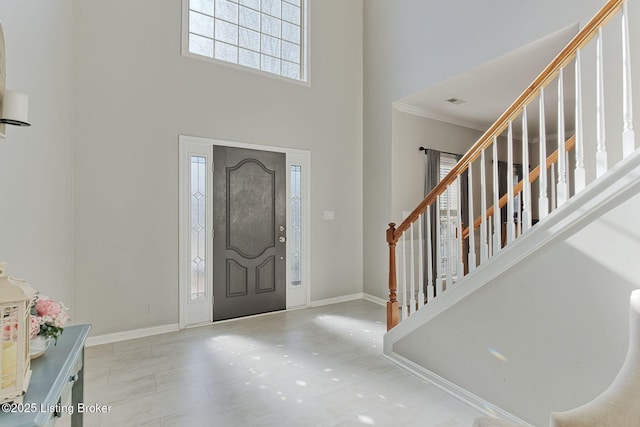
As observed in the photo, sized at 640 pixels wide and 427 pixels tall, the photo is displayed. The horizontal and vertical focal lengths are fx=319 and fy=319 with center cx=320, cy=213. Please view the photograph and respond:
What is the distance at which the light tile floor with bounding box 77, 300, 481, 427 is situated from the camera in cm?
211

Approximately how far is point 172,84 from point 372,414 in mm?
3848

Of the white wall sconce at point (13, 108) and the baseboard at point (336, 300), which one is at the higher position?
the white wall sconce at point (13, 108)

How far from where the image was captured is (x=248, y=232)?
414 centimetres

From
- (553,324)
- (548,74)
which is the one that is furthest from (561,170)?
(553,324)

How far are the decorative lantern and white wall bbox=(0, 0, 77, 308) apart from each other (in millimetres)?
956

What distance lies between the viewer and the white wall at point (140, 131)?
3.29 metres

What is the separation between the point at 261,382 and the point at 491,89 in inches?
162

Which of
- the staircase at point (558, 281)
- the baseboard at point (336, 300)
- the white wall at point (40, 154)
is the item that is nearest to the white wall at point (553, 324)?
the staircase at point (558, 281)

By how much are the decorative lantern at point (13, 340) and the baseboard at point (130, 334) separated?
279 centimetres

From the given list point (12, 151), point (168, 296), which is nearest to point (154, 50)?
point (12, 151)

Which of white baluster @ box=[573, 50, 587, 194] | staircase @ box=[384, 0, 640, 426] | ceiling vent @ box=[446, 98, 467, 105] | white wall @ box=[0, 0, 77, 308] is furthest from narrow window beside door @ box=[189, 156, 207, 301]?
white baluster @ box=[573, 50, 587, 194]

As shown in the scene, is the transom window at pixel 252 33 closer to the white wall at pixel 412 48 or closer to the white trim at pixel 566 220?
the white wall at pixel 412 48

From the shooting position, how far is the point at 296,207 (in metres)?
4.53

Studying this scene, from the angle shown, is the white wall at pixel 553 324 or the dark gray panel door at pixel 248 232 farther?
the dark gray panel door at pixel 248 232
